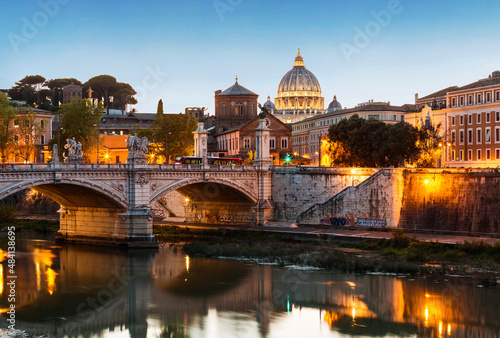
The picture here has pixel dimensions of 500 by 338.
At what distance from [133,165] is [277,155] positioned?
154 ft

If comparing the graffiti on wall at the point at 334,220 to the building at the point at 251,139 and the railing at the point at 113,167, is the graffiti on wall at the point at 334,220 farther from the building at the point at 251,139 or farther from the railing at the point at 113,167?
the building at the point at 251,139

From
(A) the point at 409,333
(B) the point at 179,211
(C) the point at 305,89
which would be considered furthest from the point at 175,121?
(C) the point at 305,89

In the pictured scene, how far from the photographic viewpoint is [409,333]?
2833 centimetres

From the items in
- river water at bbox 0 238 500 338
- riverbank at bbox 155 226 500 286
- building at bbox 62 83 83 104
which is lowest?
river water at bbox 0 238 500 338

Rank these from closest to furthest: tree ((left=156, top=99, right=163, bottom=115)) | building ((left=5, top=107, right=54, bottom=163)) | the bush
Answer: the bush
building ((left=5, top=107, right=54, bottom=163))
tree ((left=156, top=99, right=163, bottom=115))

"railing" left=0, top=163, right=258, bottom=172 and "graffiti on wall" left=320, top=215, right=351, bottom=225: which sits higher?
"railing" left=0, top=163, right=258, bottom=172

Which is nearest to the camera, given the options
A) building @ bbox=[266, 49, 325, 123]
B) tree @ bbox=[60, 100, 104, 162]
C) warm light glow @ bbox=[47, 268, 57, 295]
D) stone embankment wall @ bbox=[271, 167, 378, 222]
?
warm light glow @ bbox=[47, 268, 57, 295]

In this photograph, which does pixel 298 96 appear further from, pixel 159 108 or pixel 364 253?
pixel 364 253

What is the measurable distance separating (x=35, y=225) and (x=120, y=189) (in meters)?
16.6

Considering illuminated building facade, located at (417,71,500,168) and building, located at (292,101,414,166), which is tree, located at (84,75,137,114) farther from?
illuminated building facade, located at (417,71,500,168)

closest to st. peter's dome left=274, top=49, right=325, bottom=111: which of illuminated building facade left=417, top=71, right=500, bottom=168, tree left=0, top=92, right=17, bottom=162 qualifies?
illuminated building facade left=417, top=71, right=500, bottom=168

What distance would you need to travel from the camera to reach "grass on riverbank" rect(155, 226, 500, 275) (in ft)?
127

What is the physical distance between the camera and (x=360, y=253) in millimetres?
43000

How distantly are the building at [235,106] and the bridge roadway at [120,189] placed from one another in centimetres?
4326
